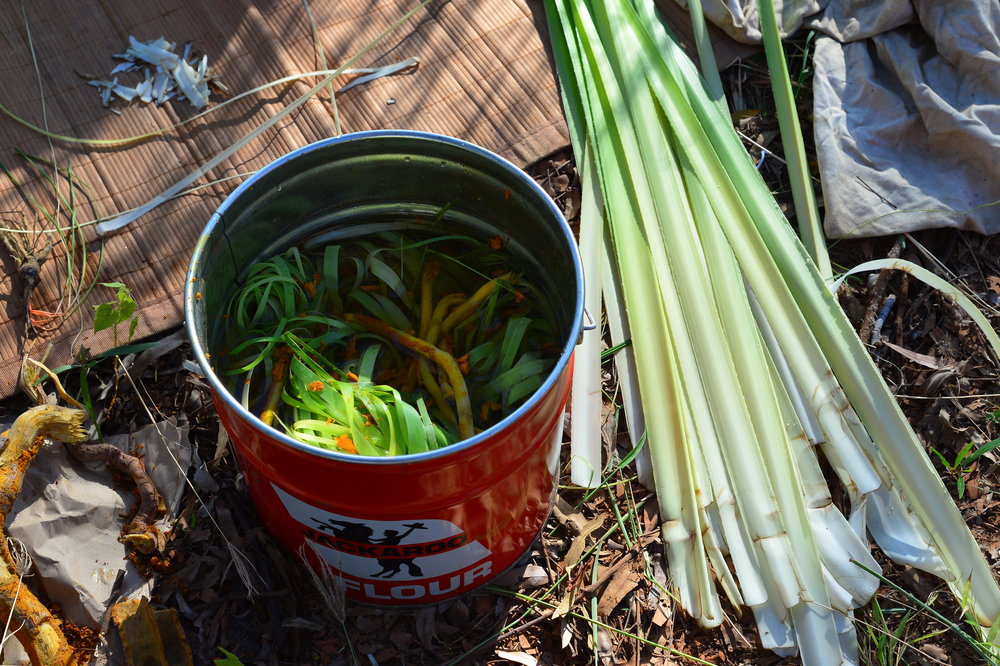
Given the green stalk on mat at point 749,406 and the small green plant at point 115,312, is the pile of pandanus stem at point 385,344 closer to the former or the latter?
the small green plant at point 115,312

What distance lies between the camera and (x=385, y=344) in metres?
1.81

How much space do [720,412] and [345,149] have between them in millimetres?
909

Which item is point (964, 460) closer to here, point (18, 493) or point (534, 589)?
point (534, 589)

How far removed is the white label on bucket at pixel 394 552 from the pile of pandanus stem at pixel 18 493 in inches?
17.5

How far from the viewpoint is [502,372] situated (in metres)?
1.73

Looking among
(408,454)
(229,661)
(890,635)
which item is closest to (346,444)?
(408,454)

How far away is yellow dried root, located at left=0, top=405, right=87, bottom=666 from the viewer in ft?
5.20

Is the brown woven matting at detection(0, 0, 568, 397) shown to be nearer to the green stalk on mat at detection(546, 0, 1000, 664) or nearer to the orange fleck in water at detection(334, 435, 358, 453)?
the green stalk on mat at detection(546, 0, 1000, 664)

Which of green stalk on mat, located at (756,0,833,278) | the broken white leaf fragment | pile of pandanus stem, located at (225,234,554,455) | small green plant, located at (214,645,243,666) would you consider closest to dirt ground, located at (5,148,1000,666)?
small green plant, located at (214,645,243,666)

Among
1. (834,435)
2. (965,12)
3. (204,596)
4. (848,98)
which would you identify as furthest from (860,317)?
(204,596)

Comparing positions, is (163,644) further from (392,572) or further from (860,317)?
(860,317)

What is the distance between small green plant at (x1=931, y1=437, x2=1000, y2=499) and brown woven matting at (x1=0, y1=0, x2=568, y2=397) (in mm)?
1163

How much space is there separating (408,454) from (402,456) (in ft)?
0.56

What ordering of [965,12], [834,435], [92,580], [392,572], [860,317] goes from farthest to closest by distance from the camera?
[965,12] < [860,317] < [834,435] < [92,580] < [392,572]
